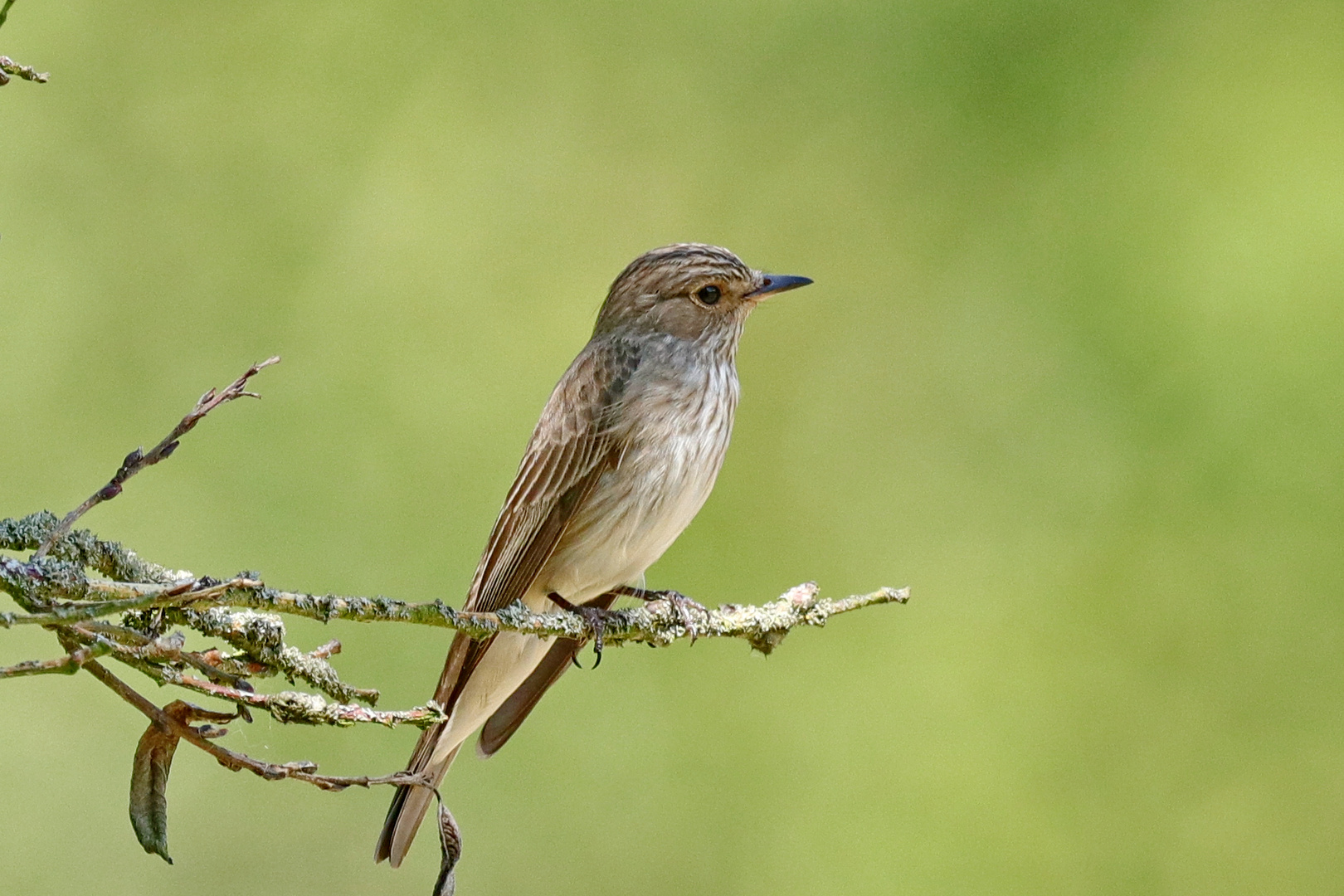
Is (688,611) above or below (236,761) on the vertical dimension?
above

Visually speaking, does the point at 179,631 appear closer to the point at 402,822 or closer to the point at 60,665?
the point at 60,665

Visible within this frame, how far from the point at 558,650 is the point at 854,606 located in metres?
1.56

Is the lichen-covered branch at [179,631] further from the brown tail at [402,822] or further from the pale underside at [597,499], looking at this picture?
the pale underside at [597,499]

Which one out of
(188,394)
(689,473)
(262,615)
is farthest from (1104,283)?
(262,615)

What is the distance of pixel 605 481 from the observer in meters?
4.32

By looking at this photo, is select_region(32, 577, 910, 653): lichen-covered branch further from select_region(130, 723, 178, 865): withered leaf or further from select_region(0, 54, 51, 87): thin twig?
select_region(0, 54, 51, 87): thin twig

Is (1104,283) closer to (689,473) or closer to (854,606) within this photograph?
(689,473)

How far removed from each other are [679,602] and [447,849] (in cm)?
152

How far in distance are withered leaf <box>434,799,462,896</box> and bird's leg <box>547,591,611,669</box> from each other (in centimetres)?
97

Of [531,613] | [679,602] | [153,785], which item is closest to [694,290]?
[679,602]

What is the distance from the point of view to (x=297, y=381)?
6621 millimetres

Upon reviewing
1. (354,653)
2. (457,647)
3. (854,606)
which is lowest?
(354,653)

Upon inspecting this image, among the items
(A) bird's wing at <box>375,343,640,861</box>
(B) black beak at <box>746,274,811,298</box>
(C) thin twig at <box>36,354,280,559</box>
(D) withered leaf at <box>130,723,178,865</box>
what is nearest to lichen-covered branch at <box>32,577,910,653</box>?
(C) thin twig at <box>36,354,280,559</box>

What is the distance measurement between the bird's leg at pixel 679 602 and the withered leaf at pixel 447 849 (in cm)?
113
